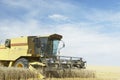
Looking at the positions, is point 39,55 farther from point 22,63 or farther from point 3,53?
point 3,53

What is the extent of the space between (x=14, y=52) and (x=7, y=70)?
5.97 m

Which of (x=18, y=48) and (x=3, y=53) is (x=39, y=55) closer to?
(x=18, y=48)

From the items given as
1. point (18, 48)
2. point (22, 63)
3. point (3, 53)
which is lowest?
point (22, 63)

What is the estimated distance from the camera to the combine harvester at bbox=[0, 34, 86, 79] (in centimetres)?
2531

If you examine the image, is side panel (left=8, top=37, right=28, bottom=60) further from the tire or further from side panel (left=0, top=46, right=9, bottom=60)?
side panel (left=0, top=46, right=9, bottom=60)

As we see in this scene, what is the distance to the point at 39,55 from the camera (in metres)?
26.2

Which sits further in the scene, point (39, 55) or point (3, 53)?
point (3, 53)

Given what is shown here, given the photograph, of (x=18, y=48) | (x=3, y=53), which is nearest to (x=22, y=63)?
(x=18, y=48)

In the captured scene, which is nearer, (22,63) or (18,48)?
(22,63)

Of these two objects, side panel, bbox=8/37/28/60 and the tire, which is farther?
side panel, bbox=8/37/28/60

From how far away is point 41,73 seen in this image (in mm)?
23844

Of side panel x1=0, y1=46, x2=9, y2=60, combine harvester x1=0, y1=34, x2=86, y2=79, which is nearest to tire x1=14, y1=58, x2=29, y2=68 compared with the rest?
combine harvester x1=0, y1=34, x2=86, y2=79

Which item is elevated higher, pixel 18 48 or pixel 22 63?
pixel 18 48

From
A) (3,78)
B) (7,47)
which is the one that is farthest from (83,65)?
(3,78)
